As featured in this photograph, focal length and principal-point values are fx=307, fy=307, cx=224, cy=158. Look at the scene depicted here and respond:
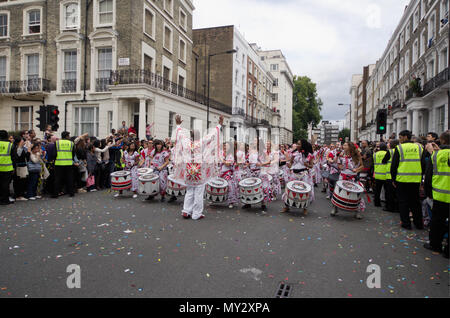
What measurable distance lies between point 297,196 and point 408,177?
2.47 meters

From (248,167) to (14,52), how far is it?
23727 mm

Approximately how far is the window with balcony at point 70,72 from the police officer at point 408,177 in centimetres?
2154

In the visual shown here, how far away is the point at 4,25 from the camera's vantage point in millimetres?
24125

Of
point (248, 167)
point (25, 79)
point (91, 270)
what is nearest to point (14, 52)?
point (25, 79)

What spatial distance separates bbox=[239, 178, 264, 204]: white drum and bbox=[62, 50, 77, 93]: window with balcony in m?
18.6

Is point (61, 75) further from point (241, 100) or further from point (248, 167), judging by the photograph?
point (241, 100)

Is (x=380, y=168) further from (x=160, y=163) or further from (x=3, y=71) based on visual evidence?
(x=3, y=71)

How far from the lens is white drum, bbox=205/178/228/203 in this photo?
28.0ft

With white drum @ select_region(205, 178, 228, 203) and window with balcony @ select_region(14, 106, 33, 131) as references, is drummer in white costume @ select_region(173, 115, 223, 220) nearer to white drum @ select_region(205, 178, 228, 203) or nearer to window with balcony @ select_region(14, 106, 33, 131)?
white drum @ select_region(205, 178, 228, 203)

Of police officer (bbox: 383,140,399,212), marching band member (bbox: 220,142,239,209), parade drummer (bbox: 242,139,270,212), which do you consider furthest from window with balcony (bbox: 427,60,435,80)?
marching band member (bbox: 220,142,239,209)

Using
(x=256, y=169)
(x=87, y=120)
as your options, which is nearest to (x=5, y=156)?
(x=256, y=169)

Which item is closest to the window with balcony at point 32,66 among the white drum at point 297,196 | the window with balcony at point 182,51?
the window with balcony at point 182,51

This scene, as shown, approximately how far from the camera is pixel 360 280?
3.96 meters

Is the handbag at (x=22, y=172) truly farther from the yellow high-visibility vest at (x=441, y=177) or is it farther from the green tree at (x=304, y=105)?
the green tree at (x=304, y=105)
